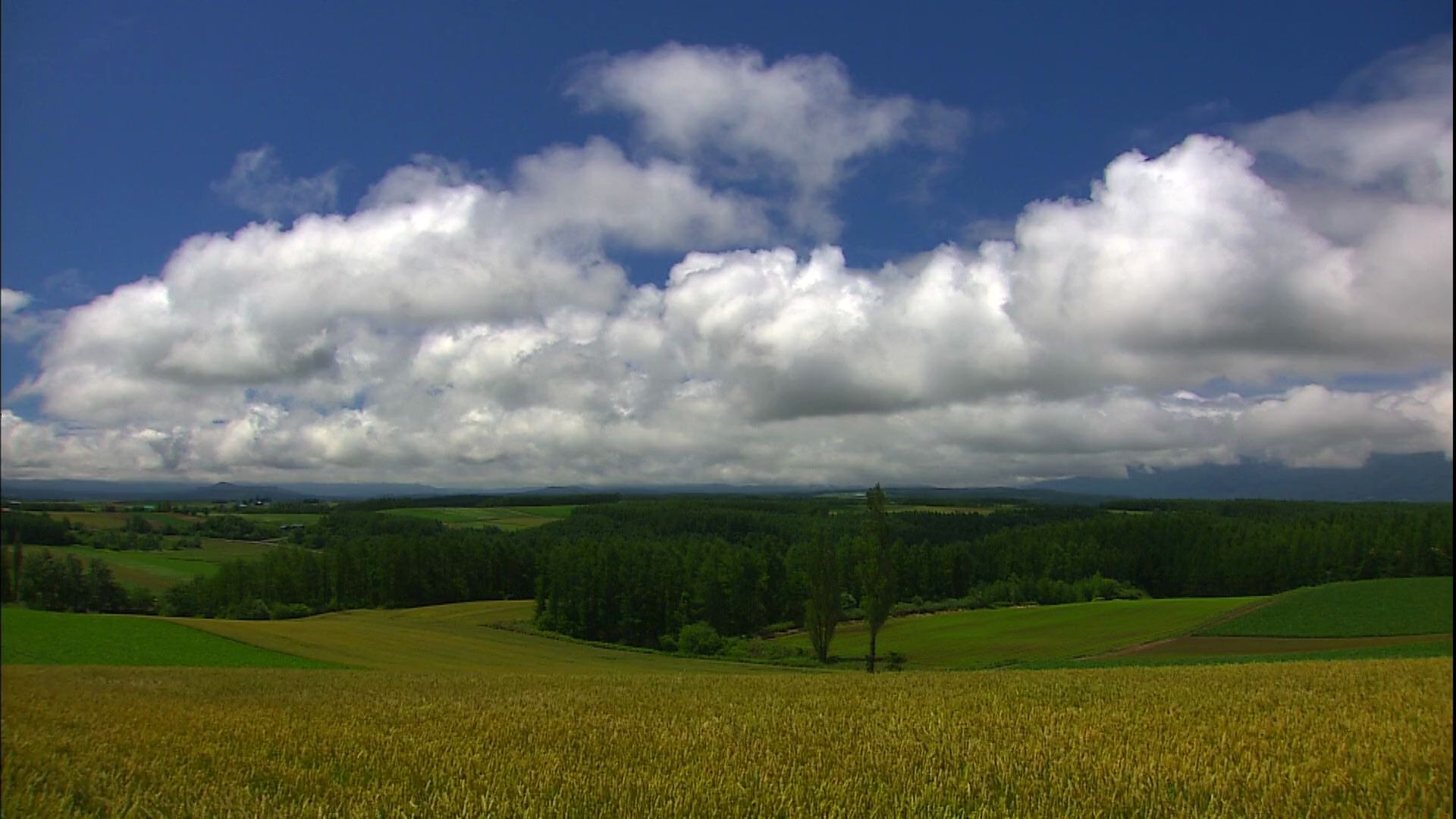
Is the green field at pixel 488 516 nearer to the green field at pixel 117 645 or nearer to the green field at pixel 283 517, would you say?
the green field at pixel 283 517

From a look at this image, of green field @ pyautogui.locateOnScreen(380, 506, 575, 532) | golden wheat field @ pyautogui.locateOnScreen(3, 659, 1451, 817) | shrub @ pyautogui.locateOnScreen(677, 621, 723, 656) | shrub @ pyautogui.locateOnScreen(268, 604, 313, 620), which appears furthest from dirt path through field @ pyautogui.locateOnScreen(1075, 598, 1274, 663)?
green field @ pyautogui.locateOnScreen(380, 506, 575, 532)

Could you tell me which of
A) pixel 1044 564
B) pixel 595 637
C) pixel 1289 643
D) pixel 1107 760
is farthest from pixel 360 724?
pixel 1044 564

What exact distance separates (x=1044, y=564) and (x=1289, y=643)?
68.6 metres

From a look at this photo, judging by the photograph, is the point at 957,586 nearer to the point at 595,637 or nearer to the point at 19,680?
the point at 595,637

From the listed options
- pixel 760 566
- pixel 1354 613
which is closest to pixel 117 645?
pixel 760 566

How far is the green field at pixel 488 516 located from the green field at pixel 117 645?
96761mm

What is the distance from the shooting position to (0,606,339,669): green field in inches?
1510

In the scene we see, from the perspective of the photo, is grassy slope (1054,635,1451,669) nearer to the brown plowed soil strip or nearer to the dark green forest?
the brown plowed soil strip

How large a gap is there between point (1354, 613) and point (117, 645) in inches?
3379

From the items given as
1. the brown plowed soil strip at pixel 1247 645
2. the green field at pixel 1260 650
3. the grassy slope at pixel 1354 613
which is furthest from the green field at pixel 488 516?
the grassy slope at pixel 1354 613

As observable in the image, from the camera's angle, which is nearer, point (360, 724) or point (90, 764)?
point (90, 764)

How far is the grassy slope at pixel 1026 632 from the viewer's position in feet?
184

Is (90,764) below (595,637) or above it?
above

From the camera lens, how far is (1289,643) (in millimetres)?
50969
